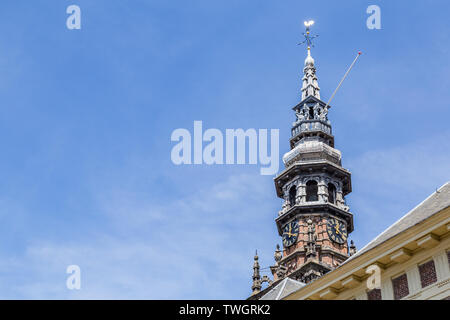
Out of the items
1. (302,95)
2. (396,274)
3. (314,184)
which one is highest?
(302,95)

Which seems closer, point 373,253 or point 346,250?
point 373,253

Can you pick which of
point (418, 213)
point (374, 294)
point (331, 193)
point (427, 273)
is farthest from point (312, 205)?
point (427, 273)

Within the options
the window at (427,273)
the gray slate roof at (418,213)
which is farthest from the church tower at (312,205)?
the window at (427,273)

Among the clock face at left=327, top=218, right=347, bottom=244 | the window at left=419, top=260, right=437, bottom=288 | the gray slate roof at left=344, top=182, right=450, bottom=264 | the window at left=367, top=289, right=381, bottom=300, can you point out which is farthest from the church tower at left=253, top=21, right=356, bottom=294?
the window at left=419, top=260, right=437, bottom=288

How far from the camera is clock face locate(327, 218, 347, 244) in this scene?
283 feet

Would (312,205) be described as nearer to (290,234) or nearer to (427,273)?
(290,234)

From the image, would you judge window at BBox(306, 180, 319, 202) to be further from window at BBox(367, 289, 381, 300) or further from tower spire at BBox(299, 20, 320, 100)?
window at BBox(367, 289, 381, 300)

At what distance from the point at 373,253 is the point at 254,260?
5312 cm

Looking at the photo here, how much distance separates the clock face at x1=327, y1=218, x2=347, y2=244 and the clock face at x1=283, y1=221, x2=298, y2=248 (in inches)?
147

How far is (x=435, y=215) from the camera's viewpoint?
25.8 metres

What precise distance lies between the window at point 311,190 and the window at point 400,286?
63.5 meters

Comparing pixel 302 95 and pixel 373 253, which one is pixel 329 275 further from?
pixel 302 95
